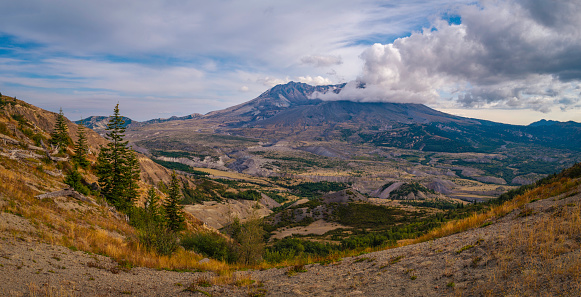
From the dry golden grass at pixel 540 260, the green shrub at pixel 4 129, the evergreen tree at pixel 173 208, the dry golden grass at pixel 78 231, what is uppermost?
the green shrub at pixel 4 129

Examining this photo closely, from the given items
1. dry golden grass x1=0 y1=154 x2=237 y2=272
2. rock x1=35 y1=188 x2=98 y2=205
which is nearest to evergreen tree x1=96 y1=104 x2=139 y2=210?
rock x1=35 y1=188 x2=98 y2=205

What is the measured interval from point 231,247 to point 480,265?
1497 cm

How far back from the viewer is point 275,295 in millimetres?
8906

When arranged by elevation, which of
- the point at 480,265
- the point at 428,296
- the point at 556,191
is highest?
the point at 556,191

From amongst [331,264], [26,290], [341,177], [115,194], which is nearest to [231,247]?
[331,264]

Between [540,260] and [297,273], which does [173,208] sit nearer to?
[297,273]

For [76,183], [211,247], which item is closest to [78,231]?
[211,247]

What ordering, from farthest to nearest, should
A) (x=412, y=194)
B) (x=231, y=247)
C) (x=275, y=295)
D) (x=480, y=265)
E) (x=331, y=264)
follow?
(x=412, y=194)
(x=231, y=247)
(x=331, y=264)
(x=275, y=295)
(x=480, y=265)

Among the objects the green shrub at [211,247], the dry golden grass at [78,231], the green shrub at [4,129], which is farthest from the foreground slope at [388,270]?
the green shrub at [4,129]

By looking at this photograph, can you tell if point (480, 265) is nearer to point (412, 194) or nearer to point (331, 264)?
point (331, 264)

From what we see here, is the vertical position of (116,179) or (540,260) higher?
(540,260)

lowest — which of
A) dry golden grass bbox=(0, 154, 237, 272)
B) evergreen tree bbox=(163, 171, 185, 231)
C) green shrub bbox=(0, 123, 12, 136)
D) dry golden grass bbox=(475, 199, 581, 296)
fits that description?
evergreen tree bbox=(163, 171, 185, 231)

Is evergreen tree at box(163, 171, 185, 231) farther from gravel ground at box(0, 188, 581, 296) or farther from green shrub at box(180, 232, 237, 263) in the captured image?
gravel ground at box(0, 188, 581, 296)

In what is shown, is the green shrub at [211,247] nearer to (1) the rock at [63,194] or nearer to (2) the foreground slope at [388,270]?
(2) the foreground slope at [388,270]
